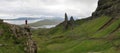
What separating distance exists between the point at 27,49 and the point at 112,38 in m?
64.6

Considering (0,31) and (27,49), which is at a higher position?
(0,31)

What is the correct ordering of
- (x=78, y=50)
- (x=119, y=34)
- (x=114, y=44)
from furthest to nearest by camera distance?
(x=119, y=34), (x=78, y=50), (x=114, y=44)

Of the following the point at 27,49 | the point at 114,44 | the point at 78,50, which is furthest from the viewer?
the point at 78,50

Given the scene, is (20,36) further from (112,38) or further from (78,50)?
(112,38)

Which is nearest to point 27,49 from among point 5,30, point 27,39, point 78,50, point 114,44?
point 27,39

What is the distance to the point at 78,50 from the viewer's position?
598 ft

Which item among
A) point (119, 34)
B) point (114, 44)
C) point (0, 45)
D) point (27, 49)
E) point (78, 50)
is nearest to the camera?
point (0, 45)

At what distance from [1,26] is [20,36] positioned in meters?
12.7

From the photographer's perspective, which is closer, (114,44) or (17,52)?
(17,52)

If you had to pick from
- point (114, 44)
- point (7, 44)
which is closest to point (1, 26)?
point (7, 44)

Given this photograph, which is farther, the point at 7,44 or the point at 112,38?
the point at 112,38

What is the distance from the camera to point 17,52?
148 meters

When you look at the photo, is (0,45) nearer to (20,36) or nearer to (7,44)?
(7,44)

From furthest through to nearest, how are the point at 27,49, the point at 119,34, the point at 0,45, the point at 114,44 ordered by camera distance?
the point at 119,34
the point at 114,44
the point at 27,49
the point at 0,45
